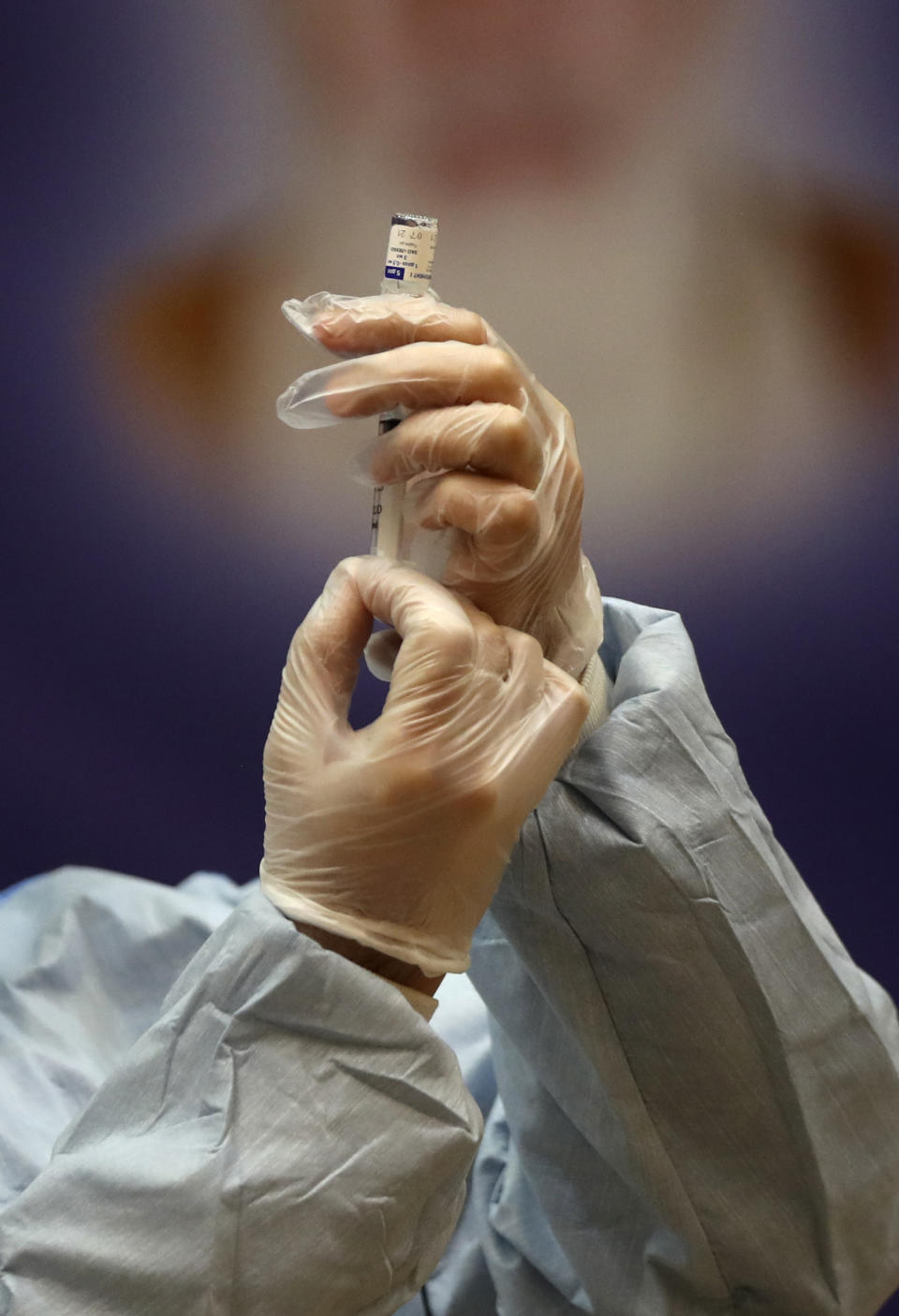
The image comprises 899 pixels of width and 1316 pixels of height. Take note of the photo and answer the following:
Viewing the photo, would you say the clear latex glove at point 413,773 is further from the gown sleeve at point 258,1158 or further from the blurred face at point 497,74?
the blurred face at point 497,74

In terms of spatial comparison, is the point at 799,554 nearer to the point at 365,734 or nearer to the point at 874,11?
the point at 874,11

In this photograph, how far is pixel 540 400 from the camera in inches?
30.2

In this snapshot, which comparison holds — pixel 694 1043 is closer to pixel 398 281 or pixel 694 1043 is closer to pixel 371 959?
pixel 371 959

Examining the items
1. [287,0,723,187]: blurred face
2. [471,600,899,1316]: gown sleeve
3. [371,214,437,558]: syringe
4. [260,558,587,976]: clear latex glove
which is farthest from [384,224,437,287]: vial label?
[287,0,723,187]: blurred face

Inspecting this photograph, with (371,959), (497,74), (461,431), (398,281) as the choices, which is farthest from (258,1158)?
(497,74)

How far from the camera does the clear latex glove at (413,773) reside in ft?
2.15

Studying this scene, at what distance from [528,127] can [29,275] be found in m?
0.54

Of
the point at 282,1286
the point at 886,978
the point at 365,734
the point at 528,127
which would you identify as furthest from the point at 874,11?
the point at 282,1286

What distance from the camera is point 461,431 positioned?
2.30ft

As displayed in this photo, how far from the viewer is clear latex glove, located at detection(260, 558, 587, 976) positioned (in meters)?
0.65

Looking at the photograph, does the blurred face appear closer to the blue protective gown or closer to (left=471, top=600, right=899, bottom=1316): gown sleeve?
the blue protective gown

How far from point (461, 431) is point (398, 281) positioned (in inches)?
5.4

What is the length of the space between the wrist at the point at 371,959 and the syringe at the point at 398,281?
25cm

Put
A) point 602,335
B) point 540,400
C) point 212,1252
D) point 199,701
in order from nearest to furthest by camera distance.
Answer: point 212,1252 < point 540,400 < point 602,335 < point 199,701
